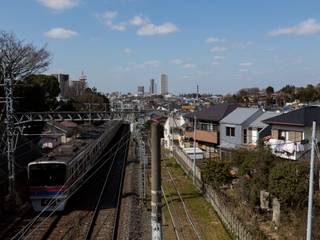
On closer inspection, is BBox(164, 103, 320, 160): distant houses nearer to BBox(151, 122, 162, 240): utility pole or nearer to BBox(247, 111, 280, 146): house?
BBox(247, 111, 280, 146): house

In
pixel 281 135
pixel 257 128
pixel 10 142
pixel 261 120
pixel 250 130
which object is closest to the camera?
pixel 10 142

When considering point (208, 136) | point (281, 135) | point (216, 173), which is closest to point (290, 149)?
point (281, 135)

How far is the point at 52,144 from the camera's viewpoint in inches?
1564

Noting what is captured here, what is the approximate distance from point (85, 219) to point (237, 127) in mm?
18084

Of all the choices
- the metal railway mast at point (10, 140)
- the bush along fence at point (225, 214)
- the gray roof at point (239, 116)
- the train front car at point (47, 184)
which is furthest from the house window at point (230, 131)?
the metal railway mast at point (10, 140)

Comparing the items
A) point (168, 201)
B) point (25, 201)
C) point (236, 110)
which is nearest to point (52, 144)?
point (236, 110)

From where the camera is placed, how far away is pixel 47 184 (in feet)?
60.2

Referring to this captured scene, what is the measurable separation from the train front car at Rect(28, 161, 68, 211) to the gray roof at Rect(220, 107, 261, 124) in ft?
58.3

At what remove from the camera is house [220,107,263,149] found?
107 feet

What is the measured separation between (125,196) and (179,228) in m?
7.29

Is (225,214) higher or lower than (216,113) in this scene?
lower

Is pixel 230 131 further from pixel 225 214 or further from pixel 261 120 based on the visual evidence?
pixel 225 214

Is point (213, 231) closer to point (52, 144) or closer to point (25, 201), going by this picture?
point (25, 201)

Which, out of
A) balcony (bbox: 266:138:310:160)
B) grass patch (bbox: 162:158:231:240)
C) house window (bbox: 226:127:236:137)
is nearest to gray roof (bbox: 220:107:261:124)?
house window (bbox: 226:127:236:137)
